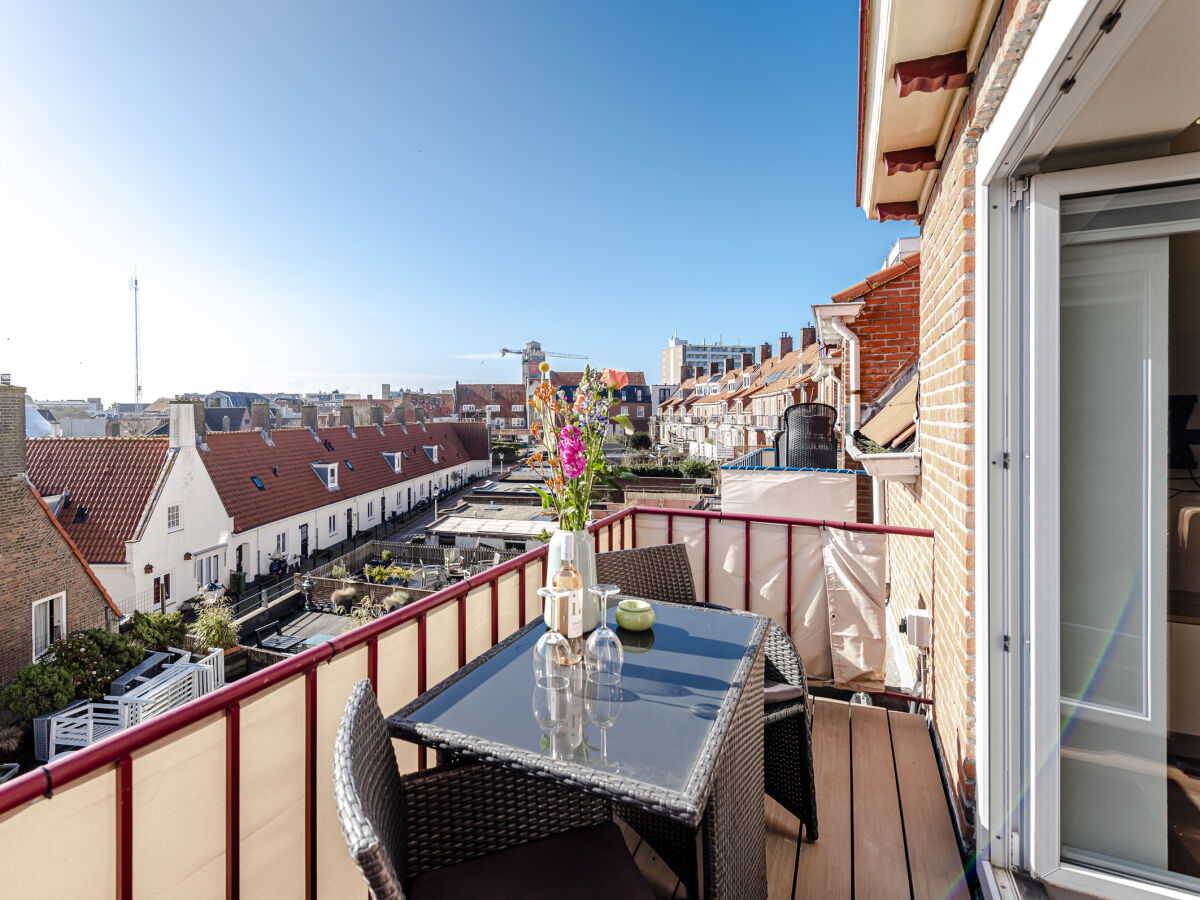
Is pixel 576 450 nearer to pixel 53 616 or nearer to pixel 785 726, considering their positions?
pixel 785 726

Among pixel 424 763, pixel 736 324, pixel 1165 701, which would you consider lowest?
pixel 424 763

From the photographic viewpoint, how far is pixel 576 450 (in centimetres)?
187

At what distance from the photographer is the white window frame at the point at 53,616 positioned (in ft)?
41.9

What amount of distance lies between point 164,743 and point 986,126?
8.78 feet

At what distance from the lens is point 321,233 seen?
1294 inches

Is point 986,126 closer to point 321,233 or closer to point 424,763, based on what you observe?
point 424,763

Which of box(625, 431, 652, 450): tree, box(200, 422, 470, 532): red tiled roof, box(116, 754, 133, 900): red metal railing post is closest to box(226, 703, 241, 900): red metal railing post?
box(116, 754, 133, 900): red metal railing post

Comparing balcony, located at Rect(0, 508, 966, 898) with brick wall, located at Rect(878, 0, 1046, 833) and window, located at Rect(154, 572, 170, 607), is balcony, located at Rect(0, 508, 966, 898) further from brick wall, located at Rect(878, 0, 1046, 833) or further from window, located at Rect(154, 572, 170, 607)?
window, located at Rect(154, 572, 170, 607)

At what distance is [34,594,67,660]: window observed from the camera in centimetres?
1292

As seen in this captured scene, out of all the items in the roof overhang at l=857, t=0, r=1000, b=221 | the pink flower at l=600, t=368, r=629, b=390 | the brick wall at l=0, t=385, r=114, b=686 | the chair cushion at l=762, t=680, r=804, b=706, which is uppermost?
the roof overhang at l=857, t=0, r=1000, b=221

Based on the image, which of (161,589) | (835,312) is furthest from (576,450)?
(161,589)

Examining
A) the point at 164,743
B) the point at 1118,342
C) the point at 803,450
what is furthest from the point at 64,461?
the point at 1118,342

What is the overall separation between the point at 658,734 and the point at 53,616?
58.6ft

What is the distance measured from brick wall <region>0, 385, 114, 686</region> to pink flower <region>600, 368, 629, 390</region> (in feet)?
53.4
